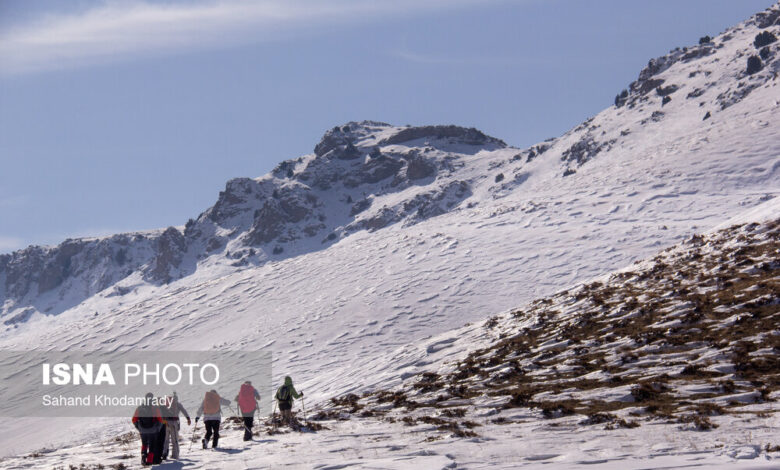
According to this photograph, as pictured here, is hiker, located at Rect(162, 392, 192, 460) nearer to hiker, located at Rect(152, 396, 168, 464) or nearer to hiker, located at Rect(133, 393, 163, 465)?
hiker, located at Rect(152, 396, 168, 464)

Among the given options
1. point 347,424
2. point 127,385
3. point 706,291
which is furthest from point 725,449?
point 127,385

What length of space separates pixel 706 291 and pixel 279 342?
2846 centimetres

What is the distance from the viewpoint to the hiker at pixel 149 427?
16.3 meters

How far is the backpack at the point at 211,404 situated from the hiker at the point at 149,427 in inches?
79.0

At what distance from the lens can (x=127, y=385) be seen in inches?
1932

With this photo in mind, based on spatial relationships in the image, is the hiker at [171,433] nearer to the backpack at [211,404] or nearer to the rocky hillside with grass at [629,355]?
the backpack at [211,404]

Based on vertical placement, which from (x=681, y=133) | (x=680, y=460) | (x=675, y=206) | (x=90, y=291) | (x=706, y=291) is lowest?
(x=680, y=460)

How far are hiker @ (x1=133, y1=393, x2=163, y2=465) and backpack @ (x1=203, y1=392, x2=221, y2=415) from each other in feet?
6.59

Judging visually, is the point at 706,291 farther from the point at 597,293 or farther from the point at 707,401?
the point at 707,401

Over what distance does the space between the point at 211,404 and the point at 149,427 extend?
2.32 meters

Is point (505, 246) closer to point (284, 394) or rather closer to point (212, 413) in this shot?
point (284, 394)

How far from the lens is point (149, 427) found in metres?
16.4

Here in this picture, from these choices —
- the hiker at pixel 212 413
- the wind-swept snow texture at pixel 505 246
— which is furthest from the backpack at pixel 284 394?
the wind-swept snow texture at pixel 505 246

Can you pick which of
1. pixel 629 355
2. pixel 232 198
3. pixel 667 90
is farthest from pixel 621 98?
pixel 629 355
